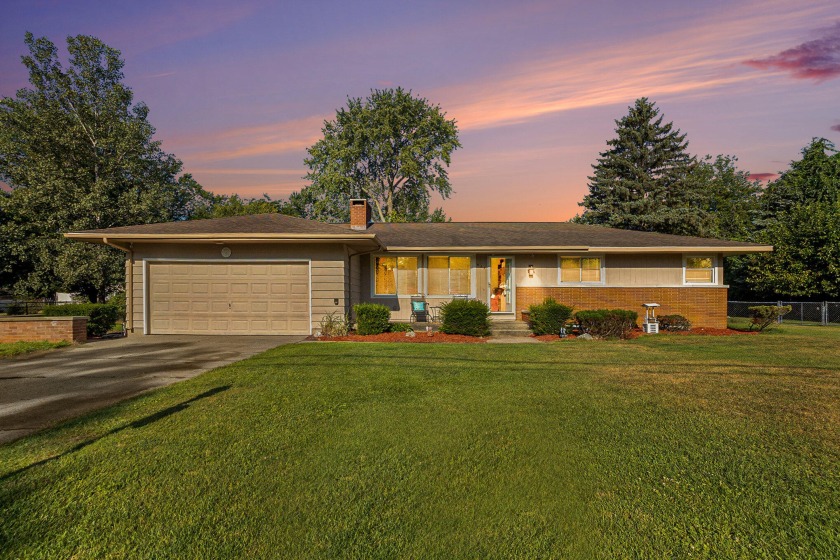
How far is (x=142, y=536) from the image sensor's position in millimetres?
2807

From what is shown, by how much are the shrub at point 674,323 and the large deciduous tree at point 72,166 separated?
24202 mm

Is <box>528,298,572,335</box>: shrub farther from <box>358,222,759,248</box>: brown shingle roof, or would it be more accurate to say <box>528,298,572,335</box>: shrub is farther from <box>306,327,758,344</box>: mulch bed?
<box>358,222,759,248</box>: brown shingle roof

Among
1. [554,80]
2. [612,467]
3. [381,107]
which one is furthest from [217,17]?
[381,107]

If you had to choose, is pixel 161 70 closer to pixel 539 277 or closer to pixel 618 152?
pixel 539 277

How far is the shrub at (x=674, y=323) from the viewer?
14.8 meters

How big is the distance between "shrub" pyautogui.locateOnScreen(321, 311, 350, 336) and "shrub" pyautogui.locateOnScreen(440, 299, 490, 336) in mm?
2874

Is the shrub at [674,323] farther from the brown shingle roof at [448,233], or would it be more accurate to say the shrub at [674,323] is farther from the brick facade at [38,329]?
the brick facade at [38,329]

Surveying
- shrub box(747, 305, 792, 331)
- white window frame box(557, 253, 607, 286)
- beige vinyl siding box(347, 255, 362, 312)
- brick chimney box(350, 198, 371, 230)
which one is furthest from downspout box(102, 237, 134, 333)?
shrub box(747, 305, 792, 331)

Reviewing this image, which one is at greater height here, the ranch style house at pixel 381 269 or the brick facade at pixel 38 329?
the ranch style house at pixel 381 269

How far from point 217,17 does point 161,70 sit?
12.5 ft

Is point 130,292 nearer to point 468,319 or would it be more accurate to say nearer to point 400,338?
point 400,338

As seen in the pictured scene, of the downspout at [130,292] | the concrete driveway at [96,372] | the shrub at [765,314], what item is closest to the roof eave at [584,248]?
the shrub at [765,314]

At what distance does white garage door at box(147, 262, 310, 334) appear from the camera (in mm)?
13406

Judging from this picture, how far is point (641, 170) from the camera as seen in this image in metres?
37.8
